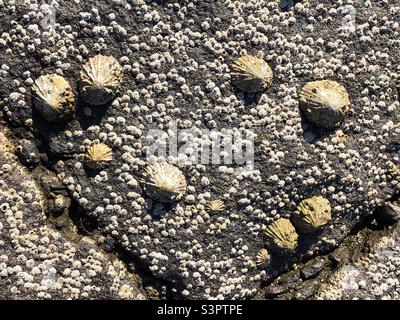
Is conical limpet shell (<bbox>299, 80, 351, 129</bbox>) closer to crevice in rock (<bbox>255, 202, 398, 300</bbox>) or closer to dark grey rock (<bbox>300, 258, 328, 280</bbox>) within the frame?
crevice in rock (<bbox>255, 202, 398, 300</bbox>)

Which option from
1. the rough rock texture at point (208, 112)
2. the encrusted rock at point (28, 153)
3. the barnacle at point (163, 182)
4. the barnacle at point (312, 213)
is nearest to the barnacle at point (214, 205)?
the rough rock texture at point (208, 112)

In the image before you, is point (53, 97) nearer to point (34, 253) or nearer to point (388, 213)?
point (34, 253)

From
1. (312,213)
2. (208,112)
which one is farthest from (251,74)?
(312,213)

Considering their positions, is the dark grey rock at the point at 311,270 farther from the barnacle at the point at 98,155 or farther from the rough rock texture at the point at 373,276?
the barnacle at the point at 98,155

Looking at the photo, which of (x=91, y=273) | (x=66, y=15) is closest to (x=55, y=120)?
(x=66, y=15)

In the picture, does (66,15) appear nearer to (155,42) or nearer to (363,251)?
(155,42)

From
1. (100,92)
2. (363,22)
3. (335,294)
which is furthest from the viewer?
(335,294)
